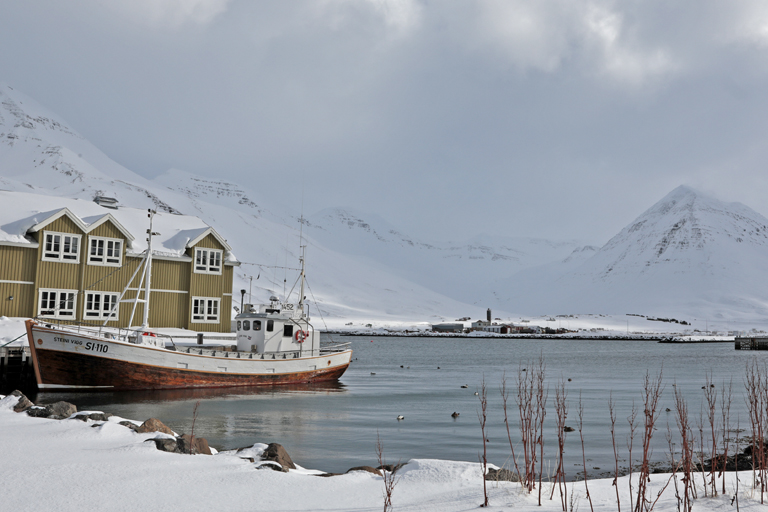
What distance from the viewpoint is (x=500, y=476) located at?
10727 mm

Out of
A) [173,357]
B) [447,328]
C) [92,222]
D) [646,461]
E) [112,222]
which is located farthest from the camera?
[447,328]

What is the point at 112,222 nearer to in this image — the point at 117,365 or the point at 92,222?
the point at 92,222

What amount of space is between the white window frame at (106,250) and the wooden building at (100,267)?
0.06 meters

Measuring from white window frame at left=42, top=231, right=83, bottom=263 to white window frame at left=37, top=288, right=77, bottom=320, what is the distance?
6.49 feet

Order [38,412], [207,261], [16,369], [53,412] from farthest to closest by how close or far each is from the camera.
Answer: [207,261] < [16,369] < [38,412] < [53,412]

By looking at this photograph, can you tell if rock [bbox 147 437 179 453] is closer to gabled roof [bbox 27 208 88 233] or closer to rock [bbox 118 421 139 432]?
rock [bbox 118 421 139 432]

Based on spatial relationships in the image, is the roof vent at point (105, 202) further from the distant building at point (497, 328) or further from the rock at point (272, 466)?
the distant building at point (497, 328)

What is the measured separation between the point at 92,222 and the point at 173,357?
1694 centimetres

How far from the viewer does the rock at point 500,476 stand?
416 inches

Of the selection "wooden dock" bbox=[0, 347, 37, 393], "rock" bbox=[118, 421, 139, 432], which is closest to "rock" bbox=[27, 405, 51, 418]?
"rock" bbox=[118, 421, 139, 432]

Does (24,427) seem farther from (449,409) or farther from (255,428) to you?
(449,409)

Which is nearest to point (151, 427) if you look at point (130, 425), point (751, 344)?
point (130, 425)

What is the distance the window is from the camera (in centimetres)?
4712

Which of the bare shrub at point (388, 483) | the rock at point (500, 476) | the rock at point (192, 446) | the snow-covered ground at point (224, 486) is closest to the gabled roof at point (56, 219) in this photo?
the snow-covered ground at point (224, 486)
